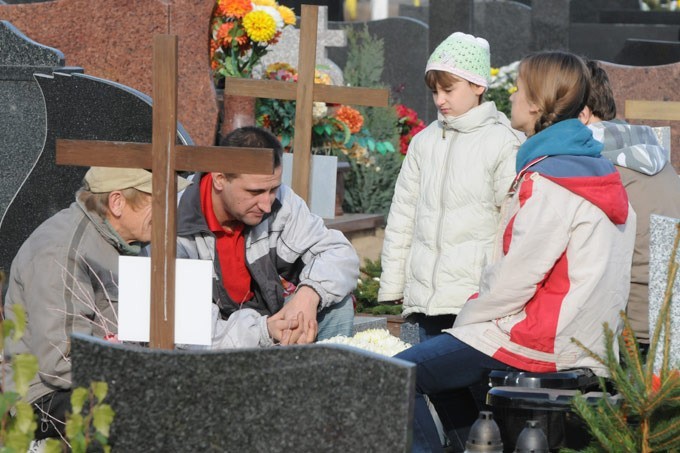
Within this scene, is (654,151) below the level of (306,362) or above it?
above

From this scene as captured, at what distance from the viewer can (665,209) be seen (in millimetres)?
4141

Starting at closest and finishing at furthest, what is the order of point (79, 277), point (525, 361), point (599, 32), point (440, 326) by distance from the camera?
point (525, 361) → point (79, 277) → point (440, 326) → point (599, 32)

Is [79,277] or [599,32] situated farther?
[599,32]

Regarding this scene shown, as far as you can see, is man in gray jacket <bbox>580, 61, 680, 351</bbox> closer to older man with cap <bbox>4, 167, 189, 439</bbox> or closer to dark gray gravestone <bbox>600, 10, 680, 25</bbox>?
older man with cap <bbox>4, 167, 189, 439</bbox>

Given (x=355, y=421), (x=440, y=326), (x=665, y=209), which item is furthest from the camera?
(x=440, y=326)

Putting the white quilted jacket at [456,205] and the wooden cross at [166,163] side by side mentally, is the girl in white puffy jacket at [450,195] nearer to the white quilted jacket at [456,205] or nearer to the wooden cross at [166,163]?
the white quilted jacket at [456,205]

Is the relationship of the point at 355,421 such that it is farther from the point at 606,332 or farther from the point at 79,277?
the point at 79,277

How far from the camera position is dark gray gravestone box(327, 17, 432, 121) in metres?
12.8

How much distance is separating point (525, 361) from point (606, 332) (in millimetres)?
375

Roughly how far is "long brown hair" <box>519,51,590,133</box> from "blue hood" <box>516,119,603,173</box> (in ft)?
0.13

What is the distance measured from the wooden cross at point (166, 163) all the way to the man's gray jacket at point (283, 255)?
34.3 inches

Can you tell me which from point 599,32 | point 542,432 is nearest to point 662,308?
point 542,432

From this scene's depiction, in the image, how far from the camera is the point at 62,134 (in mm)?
5469

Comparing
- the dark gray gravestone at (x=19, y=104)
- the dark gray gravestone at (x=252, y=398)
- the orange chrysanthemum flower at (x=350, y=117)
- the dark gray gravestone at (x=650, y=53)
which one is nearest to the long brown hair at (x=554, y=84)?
the dark gray gravestone at (x=252, y=398)
